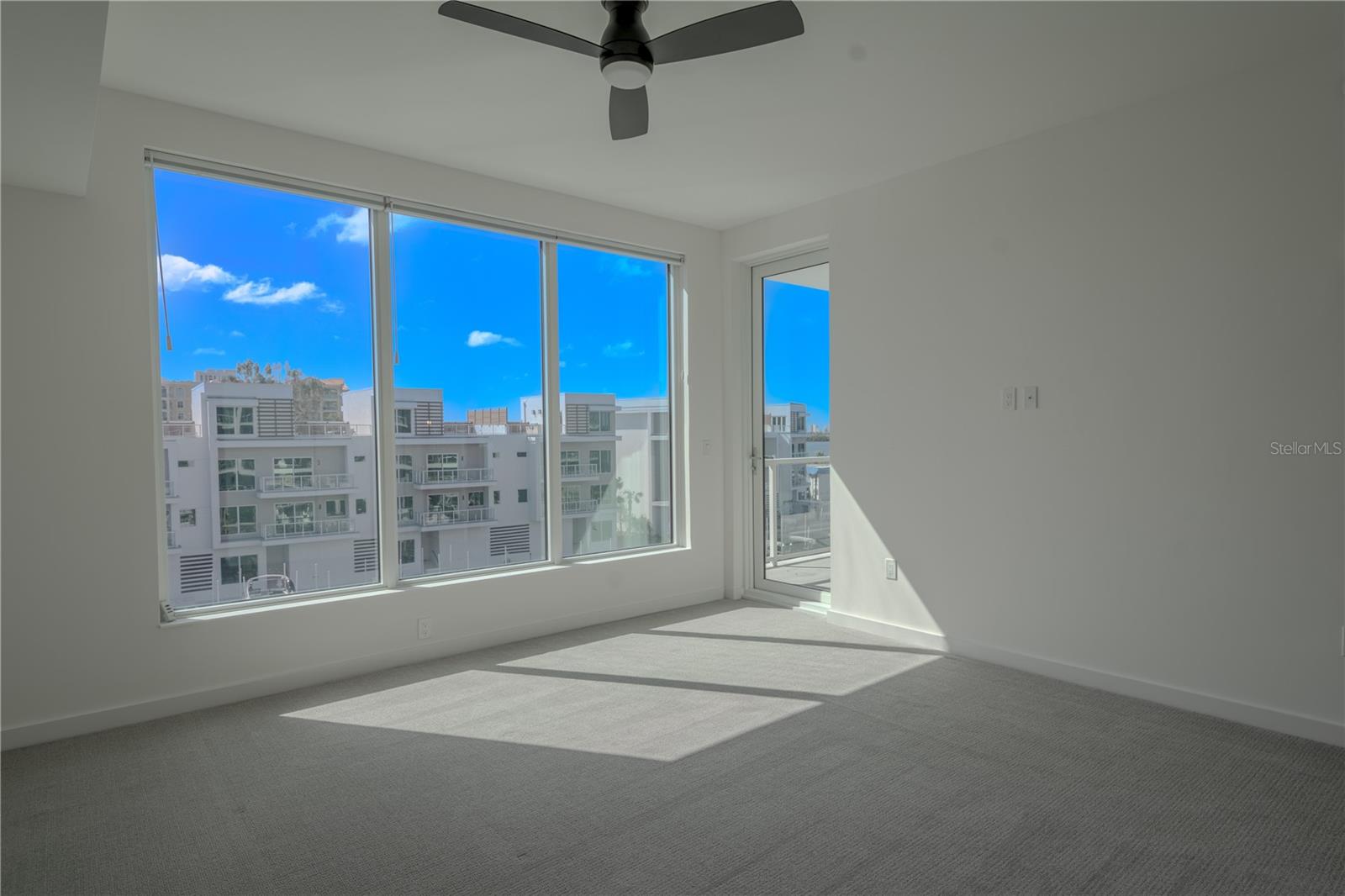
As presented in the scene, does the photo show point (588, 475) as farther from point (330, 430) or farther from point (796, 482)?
point (330, 430)

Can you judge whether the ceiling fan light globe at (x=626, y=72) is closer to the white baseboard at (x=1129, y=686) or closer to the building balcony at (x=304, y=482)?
the building balcony at (x=304, y=482)

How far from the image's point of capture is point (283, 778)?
2742mm

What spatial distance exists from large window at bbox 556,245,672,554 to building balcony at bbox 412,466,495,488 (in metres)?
0.57

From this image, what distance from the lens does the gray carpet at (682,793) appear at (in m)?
2.13

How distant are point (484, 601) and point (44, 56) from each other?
3090 millimetres

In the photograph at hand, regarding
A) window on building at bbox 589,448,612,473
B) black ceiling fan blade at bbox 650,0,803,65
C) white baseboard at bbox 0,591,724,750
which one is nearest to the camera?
black ceiling fan blade at bbox 650,0,803,65

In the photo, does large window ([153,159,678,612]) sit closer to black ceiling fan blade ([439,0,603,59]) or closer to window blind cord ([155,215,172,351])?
window blind cord ([155,215,172,351])

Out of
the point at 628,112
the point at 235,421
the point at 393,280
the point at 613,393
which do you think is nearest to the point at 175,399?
the point at 235,421

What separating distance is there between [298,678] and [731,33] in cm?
338

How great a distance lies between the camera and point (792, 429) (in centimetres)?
538

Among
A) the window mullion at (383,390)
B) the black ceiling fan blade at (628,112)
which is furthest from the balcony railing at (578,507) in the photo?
the black ceiling fan blade at (628,112)

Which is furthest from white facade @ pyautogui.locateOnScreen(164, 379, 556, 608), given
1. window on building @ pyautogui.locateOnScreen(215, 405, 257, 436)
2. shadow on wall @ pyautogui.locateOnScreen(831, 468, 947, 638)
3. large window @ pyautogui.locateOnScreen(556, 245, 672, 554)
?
shadow on wall @ pyautogui.locateOnScreen(831, 468, 947, 638)

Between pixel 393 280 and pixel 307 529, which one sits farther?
pixel 393 280

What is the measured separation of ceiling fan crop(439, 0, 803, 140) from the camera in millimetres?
2297
